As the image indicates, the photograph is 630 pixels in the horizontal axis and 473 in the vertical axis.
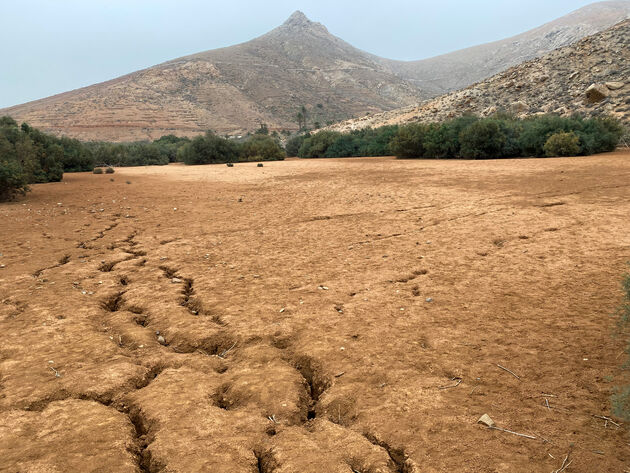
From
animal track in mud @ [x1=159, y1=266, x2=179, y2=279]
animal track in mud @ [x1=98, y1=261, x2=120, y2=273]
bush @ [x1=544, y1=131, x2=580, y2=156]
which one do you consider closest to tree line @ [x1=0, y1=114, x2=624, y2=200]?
bush @ [x1=544, y1=131, x2=580, y2=156]

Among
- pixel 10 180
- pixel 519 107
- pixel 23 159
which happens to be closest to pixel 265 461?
pixel 10 180

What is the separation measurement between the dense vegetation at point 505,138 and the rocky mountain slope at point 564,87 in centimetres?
309

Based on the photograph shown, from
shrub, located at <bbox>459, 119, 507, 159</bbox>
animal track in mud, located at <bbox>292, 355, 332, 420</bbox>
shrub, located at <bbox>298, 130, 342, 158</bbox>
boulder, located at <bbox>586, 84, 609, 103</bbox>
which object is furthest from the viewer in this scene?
shrub, located at <bbox>298, 130, 342, 158</bbox>

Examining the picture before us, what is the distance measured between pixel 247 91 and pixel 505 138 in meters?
56.2

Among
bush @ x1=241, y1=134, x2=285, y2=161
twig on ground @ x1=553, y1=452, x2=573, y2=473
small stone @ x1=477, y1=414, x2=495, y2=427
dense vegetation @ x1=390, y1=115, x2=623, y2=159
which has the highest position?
bush @ x1=241, y1=134, x2=285, y2=161

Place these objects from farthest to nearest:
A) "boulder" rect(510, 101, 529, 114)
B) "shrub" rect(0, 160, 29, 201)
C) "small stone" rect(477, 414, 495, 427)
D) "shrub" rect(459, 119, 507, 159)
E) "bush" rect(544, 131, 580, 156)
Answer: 1. "boulder" rect(510, 101, 529, 114)
2. "shrub" rect(459, 119, 507, 159)
3. "bush" rect(544, 131, 580, 156)
4. "shrub" rect(0, 160, 29, 201)
5. "small stone" rect(477, 414, 495, 427)

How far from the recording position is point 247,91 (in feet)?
220

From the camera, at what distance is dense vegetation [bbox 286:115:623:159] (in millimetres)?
15820

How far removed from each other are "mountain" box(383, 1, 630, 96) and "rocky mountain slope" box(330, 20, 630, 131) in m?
61.2

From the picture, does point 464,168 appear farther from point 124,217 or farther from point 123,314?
point 123,314

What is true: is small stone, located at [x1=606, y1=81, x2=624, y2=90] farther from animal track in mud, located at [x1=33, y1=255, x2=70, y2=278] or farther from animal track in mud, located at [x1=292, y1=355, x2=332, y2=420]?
animal track in mud, located at [x1=33, y1=255, x2=70, y2=278]

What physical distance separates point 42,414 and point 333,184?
412 inches

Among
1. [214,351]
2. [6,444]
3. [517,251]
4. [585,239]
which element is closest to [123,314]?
[214,351]

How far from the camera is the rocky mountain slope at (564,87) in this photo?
69.6ft
